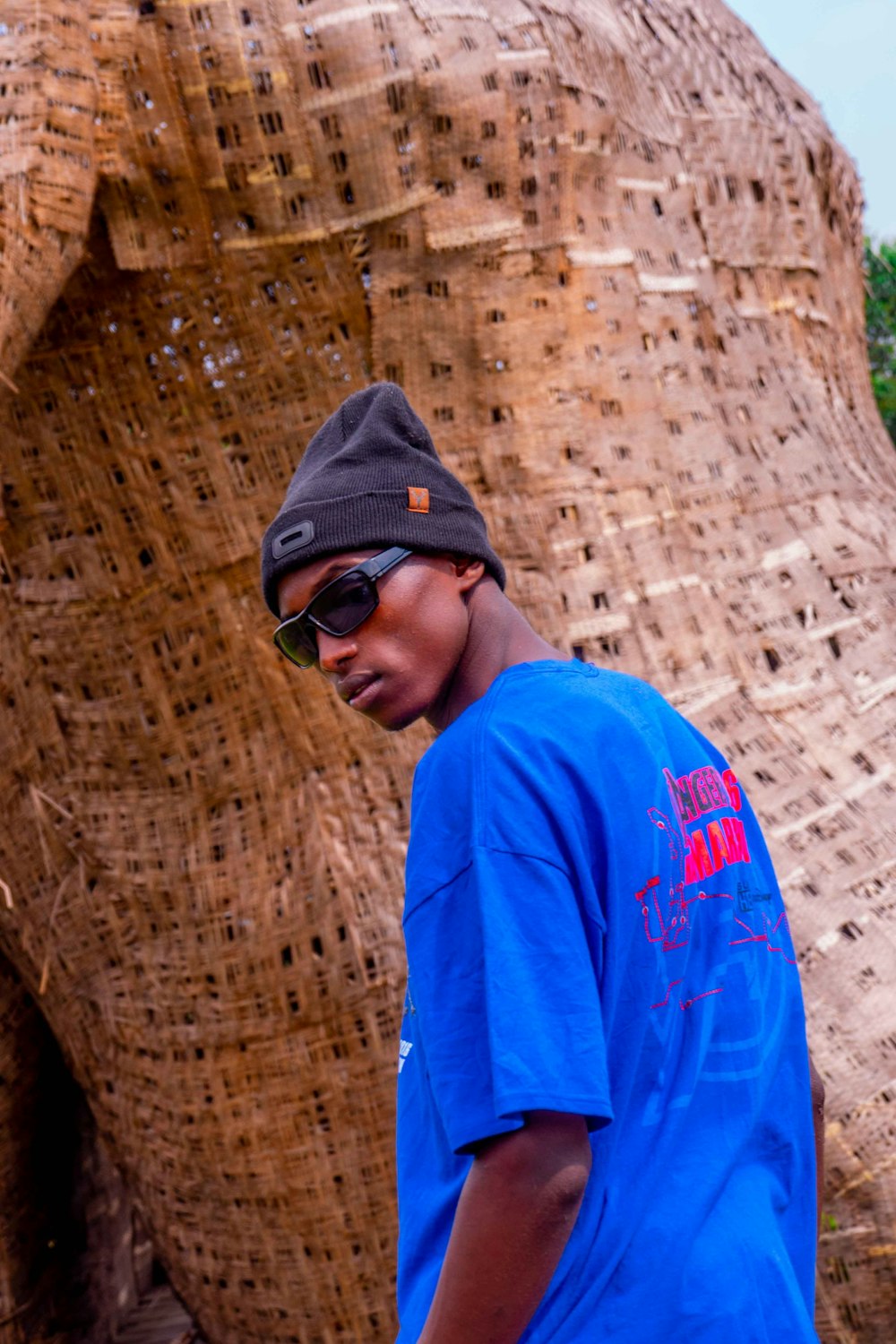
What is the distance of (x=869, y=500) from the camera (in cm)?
331

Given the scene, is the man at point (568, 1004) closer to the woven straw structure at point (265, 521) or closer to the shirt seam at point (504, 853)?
the shirt seam at point (504, 853)

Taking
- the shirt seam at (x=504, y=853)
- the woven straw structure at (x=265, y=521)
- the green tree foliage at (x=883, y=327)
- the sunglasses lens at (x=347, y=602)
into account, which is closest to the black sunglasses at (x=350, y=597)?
the sunglasses lens at (x=347, y=602)

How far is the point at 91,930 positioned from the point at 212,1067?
0.41 metres

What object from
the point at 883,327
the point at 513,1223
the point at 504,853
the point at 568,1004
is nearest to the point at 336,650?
the point at 504,853

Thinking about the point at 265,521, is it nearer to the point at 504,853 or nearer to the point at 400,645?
the point at 400,645

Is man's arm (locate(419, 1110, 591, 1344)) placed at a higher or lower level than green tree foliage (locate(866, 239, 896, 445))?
higher

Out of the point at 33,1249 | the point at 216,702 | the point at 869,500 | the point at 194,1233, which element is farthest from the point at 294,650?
the point at 33,1249

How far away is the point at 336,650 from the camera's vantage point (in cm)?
129

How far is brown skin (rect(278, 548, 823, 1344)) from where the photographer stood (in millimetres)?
1022

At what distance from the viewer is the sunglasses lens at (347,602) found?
128 cm

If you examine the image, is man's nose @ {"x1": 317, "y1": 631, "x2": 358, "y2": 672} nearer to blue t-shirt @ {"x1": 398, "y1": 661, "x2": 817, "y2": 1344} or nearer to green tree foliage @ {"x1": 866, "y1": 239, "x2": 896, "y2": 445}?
blue t-shirt @ {"x1": 398, "y1": 661, "x2": 817, "y2": 1344}

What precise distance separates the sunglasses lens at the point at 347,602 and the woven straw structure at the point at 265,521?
59.3 inches

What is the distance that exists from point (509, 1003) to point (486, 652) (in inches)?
15.0

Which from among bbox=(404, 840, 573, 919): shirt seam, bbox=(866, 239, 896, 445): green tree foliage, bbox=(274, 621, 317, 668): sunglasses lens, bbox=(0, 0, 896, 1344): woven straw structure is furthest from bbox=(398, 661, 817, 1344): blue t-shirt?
bbox=(866, 239, 896, 445): green tree foliage
